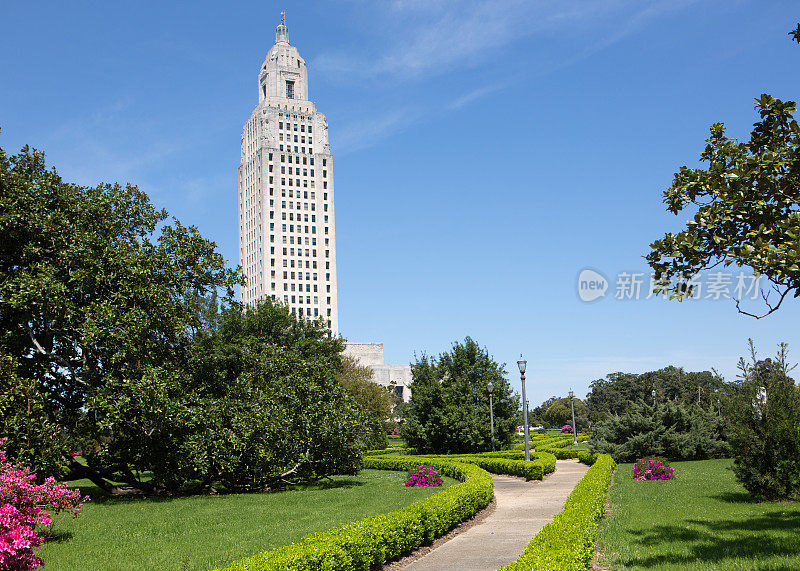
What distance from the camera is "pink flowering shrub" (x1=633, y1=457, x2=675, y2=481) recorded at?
21.9 m

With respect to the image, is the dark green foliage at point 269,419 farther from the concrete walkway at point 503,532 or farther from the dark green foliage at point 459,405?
the dark green foliage at point 459,405

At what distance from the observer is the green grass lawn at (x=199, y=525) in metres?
11.3

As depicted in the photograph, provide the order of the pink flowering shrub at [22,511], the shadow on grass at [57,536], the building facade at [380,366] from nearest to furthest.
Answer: the pink flowering shrub at [22,511], the shadow on grass at [57,536], the building facade at [380,366]

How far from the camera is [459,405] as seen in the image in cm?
3853

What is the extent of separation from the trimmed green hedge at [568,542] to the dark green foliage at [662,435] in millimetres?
16738

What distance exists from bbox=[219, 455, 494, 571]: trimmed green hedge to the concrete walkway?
1.33 feet

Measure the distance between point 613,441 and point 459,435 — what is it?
31.8ft

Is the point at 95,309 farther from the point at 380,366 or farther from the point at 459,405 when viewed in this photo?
the point at 380,366

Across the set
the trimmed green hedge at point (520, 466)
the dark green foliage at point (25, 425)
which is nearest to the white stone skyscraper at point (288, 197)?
the trimmed green hedge at point (520, 466)

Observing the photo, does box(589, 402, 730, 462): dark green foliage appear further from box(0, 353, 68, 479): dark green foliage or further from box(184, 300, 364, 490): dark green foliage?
box(0, 353, 68, 479): dark green foliage

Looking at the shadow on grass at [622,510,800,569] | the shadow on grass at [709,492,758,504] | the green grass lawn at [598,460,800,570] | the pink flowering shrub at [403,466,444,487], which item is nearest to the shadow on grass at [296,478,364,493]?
the pink flowering shrub at [403,466,444,487]

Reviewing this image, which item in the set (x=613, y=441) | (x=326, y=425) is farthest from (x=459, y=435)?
(x=326, y=425)

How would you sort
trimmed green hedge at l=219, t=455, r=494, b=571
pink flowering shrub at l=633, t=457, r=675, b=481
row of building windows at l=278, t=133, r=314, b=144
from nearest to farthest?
trimmed green hedge at l=219, t=455, r=494, b=571, pink flowering shrub at l=633, t=457, r=675, b=481, row of building windows at l=278, t=133, r=314, b=144

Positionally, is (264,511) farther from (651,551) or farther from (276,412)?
(651,551)
